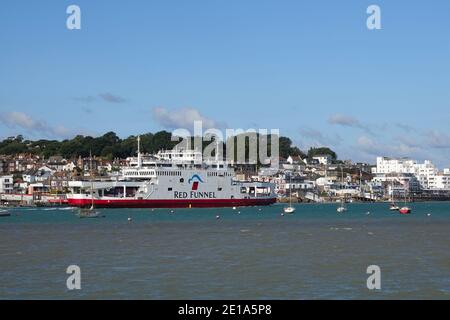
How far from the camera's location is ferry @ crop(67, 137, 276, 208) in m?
110

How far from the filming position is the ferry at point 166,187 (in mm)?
109875

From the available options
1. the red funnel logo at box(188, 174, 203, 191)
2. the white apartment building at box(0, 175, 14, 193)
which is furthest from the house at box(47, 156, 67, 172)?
the red funnel logo at box(188, 174, 203, 191)

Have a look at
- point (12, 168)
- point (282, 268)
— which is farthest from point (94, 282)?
point (12, 168)

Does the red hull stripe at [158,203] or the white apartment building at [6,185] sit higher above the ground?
the white apartment building at [6,185]

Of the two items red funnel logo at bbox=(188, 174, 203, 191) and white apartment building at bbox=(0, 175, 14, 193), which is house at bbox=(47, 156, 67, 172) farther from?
red funnel logo at bbox=(188, 174, 203, 191)

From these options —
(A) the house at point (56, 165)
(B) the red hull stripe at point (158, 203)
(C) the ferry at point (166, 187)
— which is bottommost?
(B) the red hull stripe at point (158, 203)

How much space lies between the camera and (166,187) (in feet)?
364

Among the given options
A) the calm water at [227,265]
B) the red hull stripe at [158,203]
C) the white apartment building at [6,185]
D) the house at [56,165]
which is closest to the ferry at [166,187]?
the red hull stripe at [158,203]

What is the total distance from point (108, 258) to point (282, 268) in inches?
329

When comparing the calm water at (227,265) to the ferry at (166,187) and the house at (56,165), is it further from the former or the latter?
the house at (56,165)

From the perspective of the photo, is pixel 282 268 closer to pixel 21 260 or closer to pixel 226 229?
pixel 21 260

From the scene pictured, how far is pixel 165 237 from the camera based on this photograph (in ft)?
161
